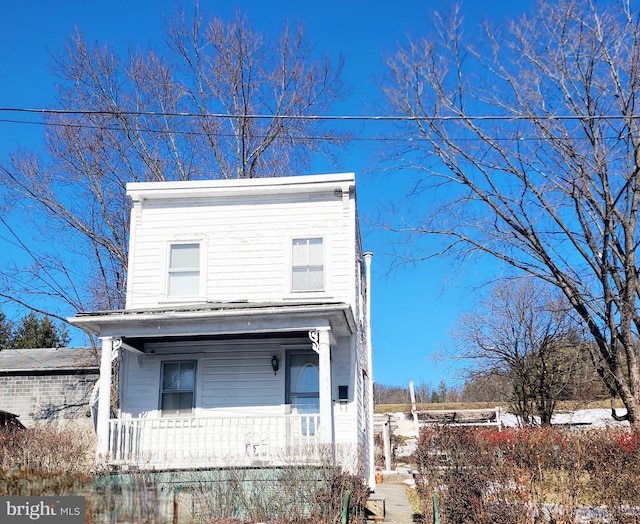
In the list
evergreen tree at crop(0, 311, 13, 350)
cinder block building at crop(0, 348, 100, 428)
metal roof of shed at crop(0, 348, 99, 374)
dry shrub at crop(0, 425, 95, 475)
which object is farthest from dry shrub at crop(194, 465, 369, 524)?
evergreen tree at crop(0, 311, 13, 350)

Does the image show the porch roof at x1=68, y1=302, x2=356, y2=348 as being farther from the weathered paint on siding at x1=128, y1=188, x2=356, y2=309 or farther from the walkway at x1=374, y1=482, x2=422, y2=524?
the walkway at x1=374, y1=482, x2=422, y2=524

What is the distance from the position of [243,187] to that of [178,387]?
438 centimetres

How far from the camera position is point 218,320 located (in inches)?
490

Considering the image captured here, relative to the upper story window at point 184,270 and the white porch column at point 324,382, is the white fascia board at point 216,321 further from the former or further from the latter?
the upper story window at point 184,270

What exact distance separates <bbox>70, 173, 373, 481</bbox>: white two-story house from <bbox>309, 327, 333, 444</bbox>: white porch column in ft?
0.06

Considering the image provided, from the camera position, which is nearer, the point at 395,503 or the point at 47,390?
the point at 395,503

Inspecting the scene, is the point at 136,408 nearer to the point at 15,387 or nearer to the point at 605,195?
the point at 15,387

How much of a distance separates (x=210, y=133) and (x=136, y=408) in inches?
520

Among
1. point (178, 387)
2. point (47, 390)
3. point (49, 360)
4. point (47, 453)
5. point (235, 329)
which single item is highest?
point (49, 360)

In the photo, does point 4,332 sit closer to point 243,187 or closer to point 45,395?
point 45,395

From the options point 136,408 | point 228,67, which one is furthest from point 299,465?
point 228,67

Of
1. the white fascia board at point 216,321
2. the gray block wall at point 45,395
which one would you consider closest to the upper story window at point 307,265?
the white fascia board at point 216,321

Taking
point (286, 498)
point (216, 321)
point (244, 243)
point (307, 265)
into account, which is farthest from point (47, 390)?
point (286, 498)

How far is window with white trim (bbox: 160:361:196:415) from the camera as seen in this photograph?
13656mm
